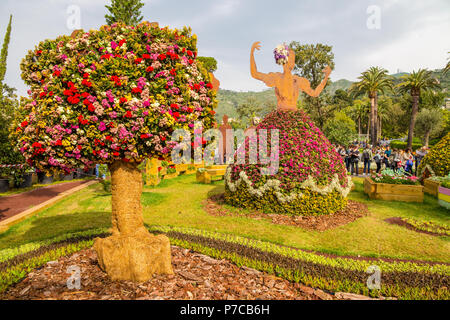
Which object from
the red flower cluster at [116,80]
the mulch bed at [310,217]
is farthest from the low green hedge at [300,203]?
the red flower cluster at [116,80]

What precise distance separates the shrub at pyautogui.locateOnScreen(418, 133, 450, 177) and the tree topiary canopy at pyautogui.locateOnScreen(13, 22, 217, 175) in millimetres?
10759

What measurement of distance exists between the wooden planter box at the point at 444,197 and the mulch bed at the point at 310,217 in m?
2.34

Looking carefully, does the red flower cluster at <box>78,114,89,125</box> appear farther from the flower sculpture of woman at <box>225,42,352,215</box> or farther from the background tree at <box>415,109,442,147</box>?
the background tree at <box>415,109,442,147</box>

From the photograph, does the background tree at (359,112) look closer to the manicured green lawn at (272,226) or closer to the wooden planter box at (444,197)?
the wooden planter box at (444,197)

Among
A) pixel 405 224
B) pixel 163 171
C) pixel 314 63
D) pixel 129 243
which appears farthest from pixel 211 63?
pixel 129 243

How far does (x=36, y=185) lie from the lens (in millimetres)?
12875

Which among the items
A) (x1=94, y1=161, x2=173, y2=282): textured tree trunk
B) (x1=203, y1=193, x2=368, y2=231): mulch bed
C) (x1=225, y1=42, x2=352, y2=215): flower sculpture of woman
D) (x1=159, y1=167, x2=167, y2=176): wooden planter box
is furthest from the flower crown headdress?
(x1=159, y1=167, x2=167, y2=176): wooden planter box

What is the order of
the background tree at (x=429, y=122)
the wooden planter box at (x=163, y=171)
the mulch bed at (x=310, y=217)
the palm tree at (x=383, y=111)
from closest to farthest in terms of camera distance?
the mulch bed at (x=310, y=217), the wooden planter box at (x=163, y=171), the background tree at (x=429, y=122), the palm tree at (x=383, y=111)

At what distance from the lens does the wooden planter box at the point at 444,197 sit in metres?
7.85

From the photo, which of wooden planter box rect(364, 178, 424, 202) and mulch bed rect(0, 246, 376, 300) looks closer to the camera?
mulch bed rect(0, 246, 376, 300)

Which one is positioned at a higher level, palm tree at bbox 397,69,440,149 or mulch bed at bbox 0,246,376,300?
palm tree at bbox 397,69,440,149

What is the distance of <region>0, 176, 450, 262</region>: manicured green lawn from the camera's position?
5273mm

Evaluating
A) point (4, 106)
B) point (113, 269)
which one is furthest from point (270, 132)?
point (4, 106)

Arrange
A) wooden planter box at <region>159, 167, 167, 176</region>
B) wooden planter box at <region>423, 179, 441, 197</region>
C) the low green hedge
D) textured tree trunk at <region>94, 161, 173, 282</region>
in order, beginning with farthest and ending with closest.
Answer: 1. wooden planter box at <region>159, 167, 167, 176</region>
2. wooden planter box at <region>423, 179, 441, 197</region>
3. the low green hedge
4. textured tree trunk at <region>94, 161, 173, 282</region>
